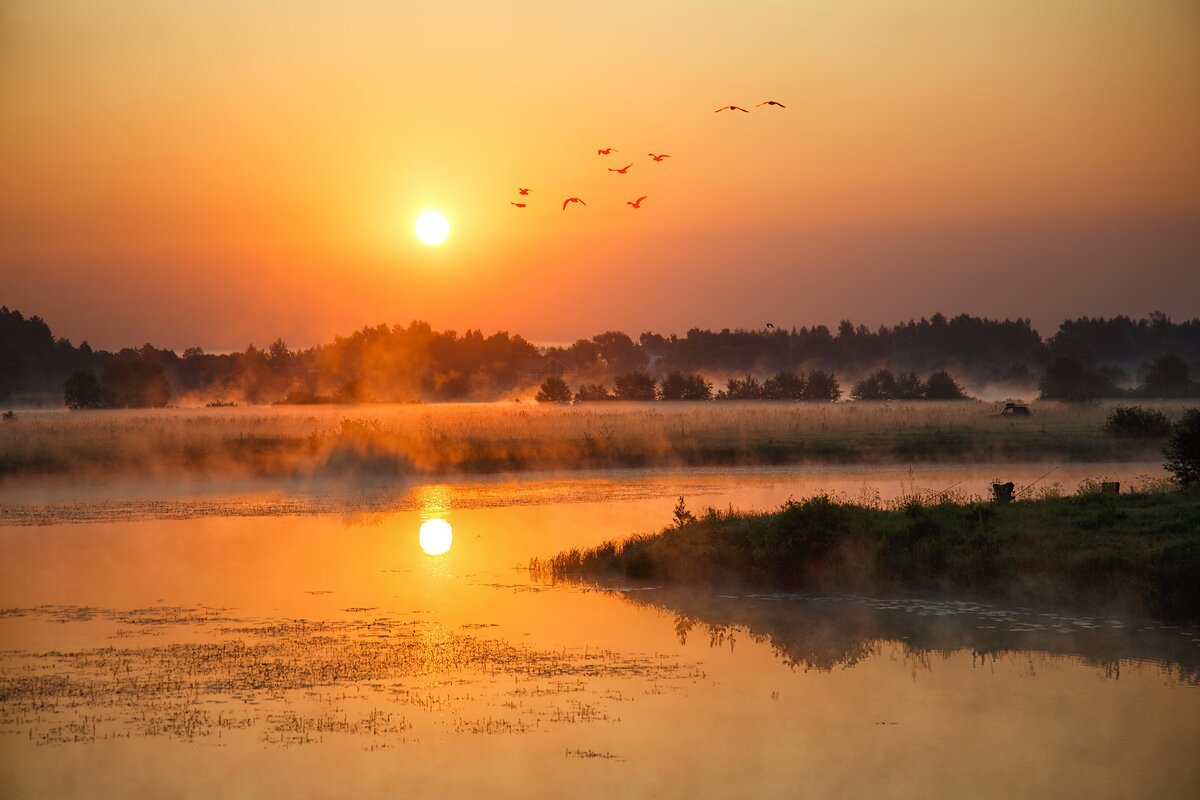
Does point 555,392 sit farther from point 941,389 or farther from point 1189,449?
point 1189,449

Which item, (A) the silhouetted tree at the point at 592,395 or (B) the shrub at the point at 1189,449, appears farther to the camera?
(A) the silhouetted tree at the point at 592,395

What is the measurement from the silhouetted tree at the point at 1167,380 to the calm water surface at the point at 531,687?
263 ft

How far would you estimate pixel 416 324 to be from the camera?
14250 cm

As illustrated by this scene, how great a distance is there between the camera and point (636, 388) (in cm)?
10088

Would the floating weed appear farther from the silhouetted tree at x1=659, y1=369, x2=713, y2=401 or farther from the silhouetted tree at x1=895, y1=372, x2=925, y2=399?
the silhouetted tree at x1=895, y1=372, x2=925, y2=399

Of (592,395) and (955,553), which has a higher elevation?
(592,395)

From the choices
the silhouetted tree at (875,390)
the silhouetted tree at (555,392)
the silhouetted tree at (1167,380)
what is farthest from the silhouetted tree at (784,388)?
the silhouetted tree at (1167,380)

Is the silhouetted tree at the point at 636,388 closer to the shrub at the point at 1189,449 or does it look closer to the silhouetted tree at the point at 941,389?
the silhouetted tree at the point at 941,389

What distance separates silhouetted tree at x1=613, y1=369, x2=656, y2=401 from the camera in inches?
3957

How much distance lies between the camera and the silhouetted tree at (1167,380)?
95.8 metres

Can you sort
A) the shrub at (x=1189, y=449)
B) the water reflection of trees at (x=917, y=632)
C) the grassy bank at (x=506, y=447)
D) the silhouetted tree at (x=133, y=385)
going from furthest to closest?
the silhouetted tree at (x=133, y=385) < the grassy bank at (x=506, y=447) < the shrub at (x=1189, y=449) < the water reflection of trees at (x=917, y=632)

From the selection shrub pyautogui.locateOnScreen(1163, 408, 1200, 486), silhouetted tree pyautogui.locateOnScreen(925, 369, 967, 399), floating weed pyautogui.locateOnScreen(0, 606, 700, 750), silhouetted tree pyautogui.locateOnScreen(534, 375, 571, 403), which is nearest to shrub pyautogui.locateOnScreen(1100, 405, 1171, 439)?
shrub pyautogui.locateOnScreen(1163, 408, 1200, 486)

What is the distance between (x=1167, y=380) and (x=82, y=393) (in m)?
71.9

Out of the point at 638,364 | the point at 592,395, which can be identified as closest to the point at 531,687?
the point at 592,395
